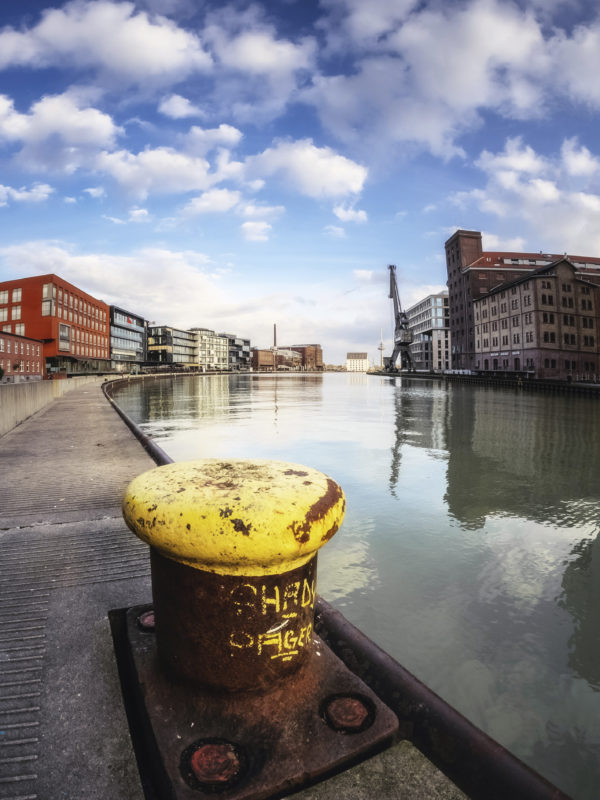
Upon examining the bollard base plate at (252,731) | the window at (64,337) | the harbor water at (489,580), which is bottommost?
the harbor water at (489,580)

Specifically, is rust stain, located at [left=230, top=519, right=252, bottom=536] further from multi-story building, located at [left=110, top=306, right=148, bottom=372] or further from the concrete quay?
multi-story building, located at [left=110, top=306, right=148, bottom=372]

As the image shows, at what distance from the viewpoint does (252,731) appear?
172 cm

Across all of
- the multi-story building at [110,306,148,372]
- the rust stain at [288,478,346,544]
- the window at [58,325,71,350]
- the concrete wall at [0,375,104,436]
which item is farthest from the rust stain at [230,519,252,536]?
the multi-story building at [110,306,148,372]

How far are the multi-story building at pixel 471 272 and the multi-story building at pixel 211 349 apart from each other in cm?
10089

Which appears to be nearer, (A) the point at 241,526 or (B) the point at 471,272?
(A) the point at 241,526

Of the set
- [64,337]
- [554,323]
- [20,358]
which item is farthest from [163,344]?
[554,323]

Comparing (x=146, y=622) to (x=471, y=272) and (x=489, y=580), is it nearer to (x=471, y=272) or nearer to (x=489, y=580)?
(x=489, y=580)

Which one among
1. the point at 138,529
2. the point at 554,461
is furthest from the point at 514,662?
the point at 554,461

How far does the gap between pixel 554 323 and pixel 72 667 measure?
239ft

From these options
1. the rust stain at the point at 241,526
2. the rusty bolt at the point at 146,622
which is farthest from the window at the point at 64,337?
the rust stain at the point at 241,526

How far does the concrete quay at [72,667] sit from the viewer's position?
1.60 metres

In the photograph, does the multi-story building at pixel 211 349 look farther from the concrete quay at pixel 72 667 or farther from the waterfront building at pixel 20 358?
the concrete quay at pixel 72 667

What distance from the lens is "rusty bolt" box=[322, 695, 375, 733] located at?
1.73m

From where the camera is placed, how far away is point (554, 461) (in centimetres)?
1170
